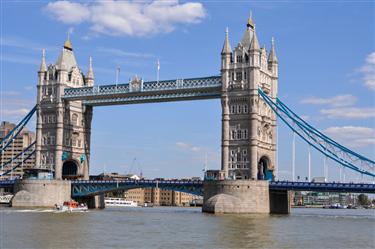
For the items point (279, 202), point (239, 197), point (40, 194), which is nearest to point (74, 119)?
point (40, 194)

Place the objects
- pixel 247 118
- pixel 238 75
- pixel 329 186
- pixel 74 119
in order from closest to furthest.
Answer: pixel 329 186 < pixel 247 118 < pixel 238 75 < pixel 74 119

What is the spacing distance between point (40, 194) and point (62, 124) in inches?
640

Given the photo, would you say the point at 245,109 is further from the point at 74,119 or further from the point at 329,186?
the point at 74,119

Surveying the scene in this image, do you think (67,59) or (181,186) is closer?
(181,186)

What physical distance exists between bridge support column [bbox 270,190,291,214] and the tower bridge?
0.17 m

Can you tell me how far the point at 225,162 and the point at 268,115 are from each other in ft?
38.6

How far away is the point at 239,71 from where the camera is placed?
364 ft

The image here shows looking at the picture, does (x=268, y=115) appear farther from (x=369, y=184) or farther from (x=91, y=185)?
(x=91, y=185)

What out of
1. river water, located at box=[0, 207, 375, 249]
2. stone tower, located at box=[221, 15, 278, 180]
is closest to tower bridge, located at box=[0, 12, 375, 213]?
stone tower, located at box=[221, 15, 278, 180]

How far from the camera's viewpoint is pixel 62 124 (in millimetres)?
130375

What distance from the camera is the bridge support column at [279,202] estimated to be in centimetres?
10869

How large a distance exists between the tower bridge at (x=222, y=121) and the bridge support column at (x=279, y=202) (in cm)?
17

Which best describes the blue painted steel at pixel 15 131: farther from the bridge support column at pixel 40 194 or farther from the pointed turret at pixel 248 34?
the pointed turret at pixel 248 34

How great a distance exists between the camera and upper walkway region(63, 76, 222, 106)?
115 m
